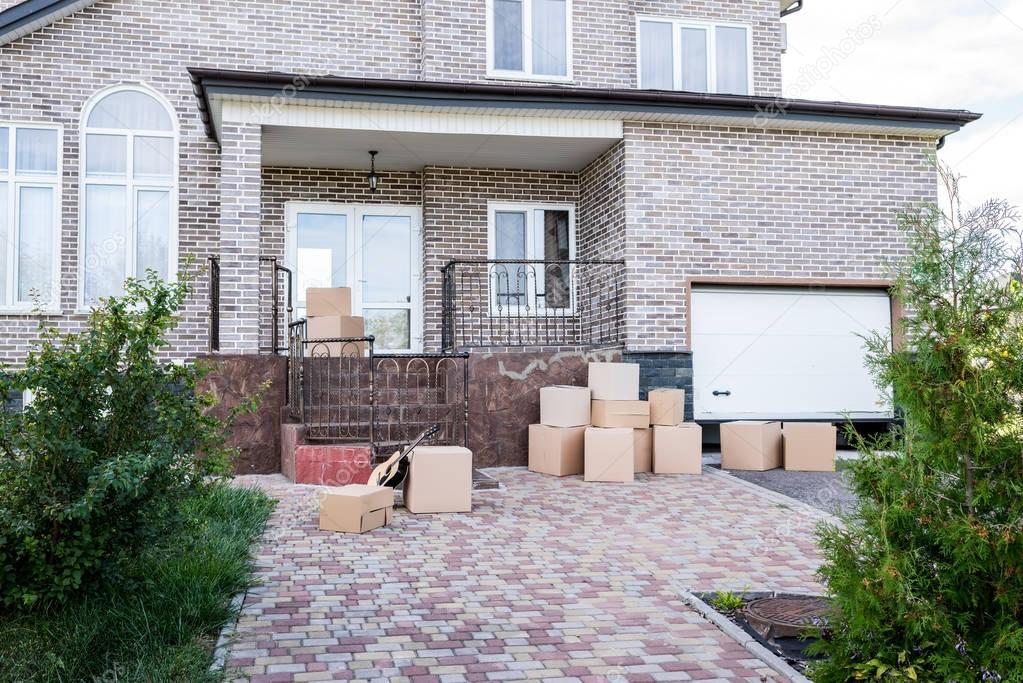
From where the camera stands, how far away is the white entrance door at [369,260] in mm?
12273

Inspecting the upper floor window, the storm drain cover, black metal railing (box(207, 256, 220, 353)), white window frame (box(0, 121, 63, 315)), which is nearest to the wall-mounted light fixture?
black metal railing (box(207, 256, 220, 353))

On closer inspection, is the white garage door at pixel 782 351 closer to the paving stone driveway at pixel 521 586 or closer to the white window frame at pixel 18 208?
the paving stone driveway at pixel 521 586

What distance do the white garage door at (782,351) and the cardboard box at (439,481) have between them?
4636 millimetres

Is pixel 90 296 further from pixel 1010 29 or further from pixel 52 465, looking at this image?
pixel 1010 29

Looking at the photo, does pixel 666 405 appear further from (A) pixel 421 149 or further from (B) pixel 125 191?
(B) pixel 125 191

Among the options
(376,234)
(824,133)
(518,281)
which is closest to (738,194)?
(824,133)

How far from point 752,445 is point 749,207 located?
3237 mm

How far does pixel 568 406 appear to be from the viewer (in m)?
9.52

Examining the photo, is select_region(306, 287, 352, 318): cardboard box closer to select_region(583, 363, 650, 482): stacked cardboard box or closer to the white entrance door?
the white entrance door

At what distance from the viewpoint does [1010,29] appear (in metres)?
9.80

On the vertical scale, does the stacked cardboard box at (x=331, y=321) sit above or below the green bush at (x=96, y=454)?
above

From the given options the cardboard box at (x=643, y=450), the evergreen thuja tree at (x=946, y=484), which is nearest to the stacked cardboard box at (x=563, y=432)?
the cardboard box at (x=643, y=450)

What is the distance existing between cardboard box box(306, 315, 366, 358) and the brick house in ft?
0.90

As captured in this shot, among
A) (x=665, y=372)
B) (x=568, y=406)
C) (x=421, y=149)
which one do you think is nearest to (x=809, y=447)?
(x=665, y=372)
